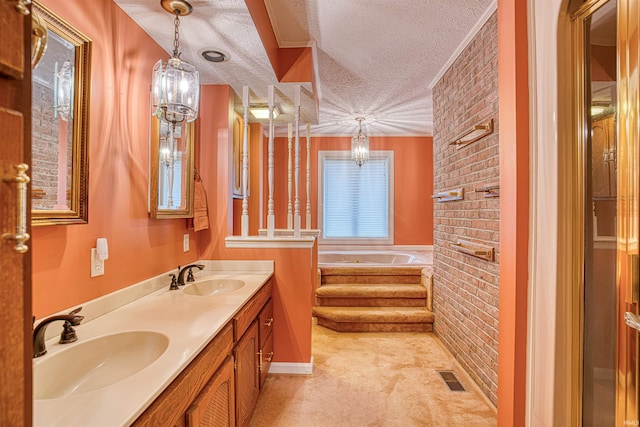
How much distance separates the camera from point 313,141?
5422 millimetres

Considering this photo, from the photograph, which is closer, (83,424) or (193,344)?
(83,424)

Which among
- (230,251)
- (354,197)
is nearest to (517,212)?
(230,251)

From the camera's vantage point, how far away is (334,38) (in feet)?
7.82

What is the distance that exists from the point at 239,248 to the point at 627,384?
220cm

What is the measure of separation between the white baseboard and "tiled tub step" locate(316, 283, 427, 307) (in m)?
1.18

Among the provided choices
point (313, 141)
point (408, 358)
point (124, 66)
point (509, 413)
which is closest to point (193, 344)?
point (509, 413)

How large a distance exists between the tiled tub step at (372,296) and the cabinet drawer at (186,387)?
7.54ft

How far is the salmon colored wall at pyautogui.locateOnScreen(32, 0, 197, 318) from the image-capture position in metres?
1.23

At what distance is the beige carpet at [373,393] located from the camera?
195cm

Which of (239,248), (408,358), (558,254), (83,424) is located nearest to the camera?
(83,424)

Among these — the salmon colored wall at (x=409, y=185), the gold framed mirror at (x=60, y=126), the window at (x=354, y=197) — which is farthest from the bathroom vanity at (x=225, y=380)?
the salmon colored wall at (x=409, y=185)

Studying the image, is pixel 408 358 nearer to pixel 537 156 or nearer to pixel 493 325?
pixel 493 325

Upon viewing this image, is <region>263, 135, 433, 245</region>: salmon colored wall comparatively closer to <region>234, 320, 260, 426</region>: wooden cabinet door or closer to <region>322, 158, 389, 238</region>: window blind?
<region>322, 158, 389, 238</region>: window blind

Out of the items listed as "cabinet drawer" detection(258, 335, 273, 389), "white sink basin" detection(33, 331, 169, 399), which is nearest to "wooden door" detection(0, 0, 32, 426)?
"white sink basin" detection(33, 331, 169, 399)
